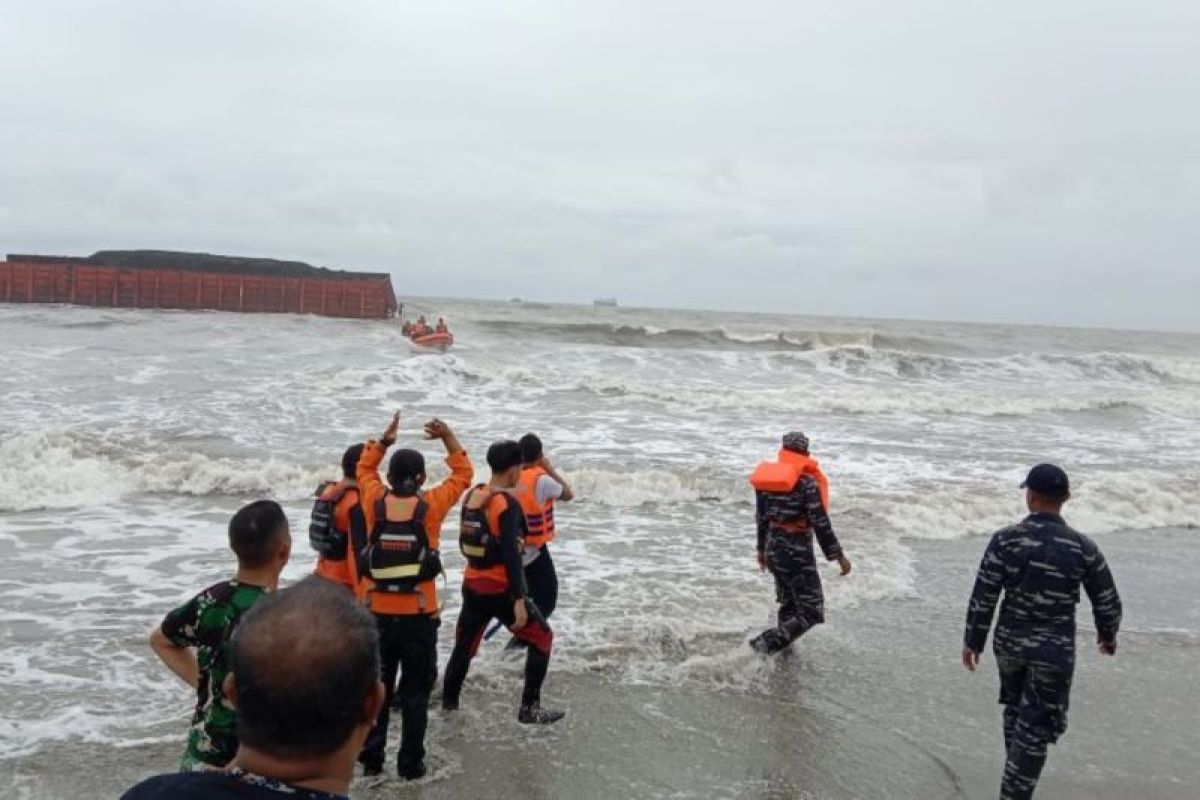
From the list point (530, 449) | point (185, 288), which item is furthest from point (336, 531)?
point (185, 288)

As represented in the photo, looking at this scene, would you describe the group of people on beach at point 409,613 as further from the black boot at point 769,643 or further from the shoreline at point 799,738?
the shoreline at point 799,738

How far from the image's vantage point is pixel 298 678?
5.33 feet

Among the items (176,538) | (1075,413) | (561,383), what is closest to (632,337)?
(561,383)

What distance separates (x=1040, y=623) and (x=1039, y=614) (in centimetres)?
4

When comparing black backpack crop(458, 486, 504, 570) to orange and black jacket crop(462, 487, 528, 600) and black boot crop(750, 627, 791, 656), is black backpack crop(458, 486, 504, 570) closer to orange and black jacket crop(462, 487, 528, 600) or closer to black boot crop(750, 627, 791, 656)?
orange and black jacket crop(462, 487, 528, 600)

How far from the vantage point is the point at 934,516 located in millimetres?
11969

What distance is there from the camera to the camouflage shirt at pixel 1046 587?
14.5 feet

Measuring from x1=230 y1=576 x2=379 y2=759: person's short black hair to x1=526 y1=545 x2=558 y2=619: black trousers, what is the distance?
452 centimetres

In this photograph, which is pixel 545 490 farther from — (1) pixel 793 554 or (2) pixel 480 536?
(1) pixel 793 554

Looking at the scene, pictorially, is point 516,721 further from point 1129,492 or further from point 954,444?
point 954,444

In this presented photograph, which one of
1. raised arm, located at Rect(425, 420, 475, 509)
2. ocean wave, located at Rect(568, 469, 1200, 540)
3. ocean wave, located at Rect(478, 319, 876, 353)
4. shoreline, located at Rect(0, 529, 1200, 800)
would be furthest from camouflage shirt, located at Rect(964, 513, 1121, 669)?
ocean wave, located at Rect(478, 319, 876, 353)

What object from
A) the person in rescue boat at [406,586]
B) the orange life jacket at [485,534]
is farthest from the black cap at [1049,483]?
the person in rescue boat at [406,586]

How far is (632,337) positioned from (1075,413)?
21.5 metres

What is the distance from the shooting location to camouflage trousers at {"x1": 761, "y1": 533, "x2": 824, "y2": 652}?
6.60m
